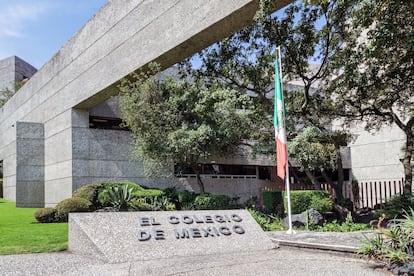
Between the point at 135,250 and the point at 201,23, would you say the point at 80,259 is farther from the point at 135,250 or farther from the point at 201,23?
the point at 201,23

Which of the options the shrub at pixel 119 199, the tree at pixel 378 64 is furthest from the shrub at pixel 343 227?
the shrub at pixel 119 199

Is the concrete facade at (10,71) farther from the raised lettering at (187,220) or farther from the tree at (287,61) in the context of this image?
the raised lettering at (187,220)

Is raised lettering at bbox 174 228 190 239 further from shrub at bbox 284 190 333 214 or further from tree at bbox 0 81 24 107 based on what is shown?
tree at bbox 0 81 24 107

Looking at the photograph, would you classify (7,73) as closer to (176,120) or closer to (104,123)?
(104,123)

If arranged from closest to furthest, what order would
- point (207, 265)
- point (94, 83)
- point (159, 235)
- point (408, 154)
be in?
point (207, 265)
point (159, 235)
point (408, 154)
point (94, 83)

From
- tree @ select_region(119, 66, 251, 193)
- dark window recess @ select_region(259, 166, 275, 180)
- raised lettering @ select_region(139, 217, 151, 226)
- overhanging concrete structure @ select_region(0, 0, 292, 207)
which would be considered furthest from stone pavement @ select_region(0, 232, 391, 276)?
dark window recess @ select_region(259, 166, 275, 180)

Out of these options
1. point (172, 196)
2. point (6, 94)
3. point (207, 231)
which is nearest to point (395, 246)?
point (207, 231)

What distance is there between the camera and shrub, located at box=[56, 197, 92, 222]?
45.1ft

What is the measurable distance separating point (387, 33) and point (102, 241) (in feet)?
26.2

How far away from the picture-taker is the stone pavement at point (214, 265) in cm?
655

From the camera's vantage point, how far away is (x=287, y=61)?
45.5ft

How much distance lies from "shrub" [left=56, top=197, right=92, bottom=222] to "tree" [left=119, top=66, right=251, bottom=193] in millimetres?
3544

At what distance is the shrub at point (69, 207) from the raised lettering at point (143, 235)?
635 centimetres

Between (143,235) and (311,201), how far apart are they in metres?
8.13
